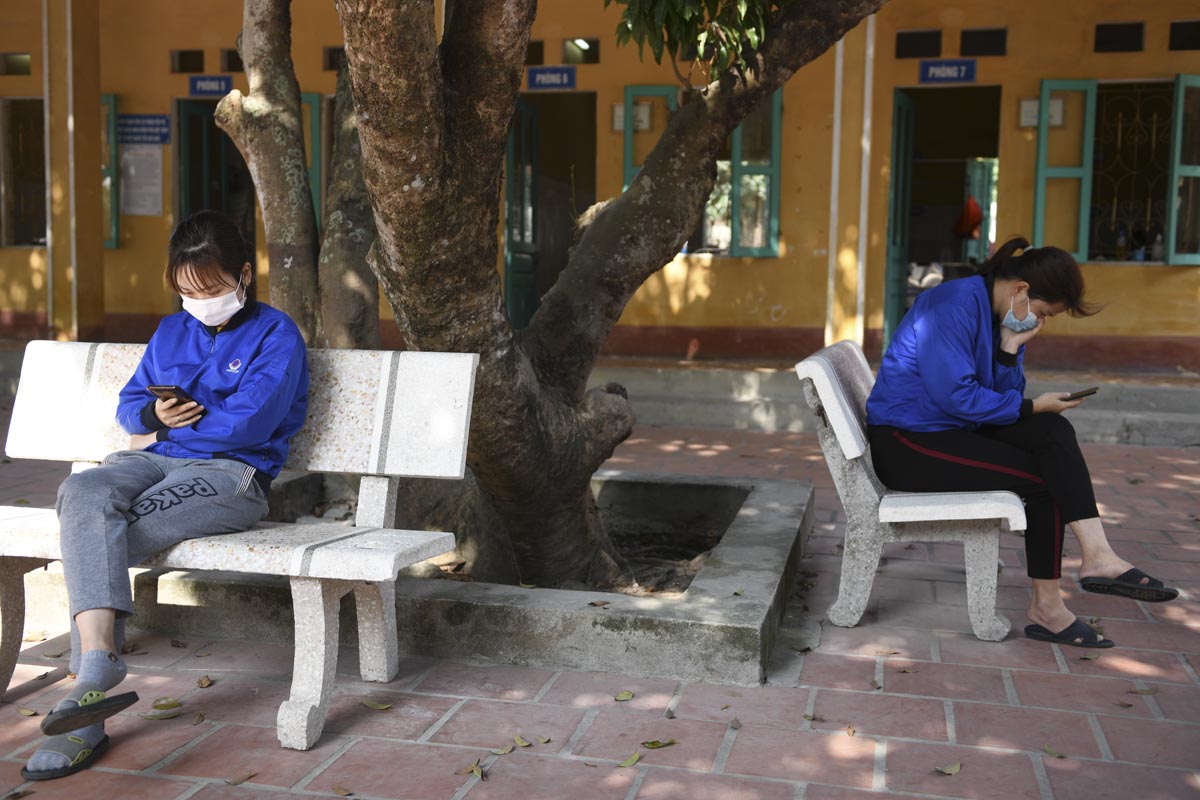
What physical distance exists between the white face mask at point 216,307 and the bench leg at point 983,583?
2.42 meters

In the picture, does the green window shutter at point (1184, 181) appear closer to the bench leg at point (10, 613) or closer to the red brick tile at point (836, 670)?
the red brick tile at point (836, 670)

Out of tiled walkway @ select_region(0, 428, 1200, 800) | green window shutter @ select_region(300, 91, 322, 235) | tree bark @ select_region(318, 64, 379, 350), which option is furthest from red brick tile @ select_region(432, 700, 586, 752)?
green window shutter @ select_region(300, 91, 322, 235)

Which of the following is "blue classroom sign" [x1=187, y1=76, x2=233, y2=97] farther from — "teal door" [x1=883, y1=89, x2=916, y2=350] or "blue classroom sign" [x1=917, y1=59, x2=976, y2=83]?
"blue classroom sign" [x1=917, y1=59, x2=976, y2=83]

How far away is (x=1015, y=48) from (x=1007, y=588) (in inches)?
258

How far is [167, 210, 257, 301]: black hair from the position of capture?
135 inches

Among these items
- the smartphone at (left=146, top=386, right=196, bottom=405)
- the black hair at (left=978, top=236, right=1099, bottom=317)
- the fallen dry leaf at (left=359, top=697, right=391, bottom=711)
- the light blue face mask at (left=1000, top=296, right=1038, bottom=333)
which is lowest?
the fallen dry leaf at (left=359, top=697, right=391, bottom=711)

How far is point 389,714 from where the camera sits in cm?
329

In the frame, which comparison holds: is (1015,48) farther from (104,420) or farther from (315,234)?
(104,420)

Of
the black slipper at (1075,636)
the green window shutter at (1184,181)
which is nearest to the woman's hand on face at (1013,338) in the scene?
the black slipper at (1075,636)

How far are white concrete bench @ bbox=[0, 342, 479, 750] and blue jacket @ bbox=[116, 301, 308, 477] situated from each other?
16cm

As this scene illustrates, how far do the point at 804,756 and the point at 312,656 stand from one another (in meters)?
1.30

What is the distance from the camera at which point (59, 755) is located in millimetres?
2867

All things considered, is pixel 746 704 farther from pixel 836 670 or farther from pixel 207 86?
pixel 207 86

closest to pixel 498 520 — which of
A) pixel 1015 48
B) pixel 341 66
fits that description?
pixel 341 66
